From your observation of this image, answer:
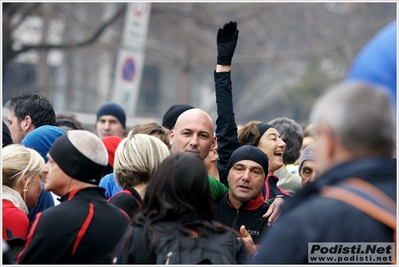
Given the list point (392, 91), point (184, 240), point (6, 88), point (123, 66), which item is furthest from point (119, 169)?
point (6, 88)

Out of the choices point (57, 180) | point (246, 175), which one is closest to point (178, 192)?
point (57, 180)

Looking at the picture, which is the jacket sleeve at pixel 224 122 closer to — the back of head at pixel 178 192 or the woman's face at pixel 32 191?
the woman's face at pixel 32 191

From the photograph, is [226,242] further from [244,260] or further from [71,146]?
[71,146]

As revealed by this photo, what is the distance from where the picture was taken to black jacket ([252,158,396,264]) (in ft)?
8.04

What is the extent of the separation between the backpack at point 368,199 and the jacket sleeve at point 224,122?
10.5ft

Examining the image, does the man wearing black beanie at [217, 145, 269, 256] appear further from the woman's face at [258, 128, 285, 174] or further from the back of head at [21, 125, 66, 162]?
the back of head at [21, 125, 66, 162]

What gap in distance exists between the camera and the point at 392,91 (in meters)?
2.83

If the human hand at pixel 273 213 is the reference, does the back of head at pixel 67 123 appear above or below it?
above

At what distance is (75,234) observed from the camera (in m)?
3.74

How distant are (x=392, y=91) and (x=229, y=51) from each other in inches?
114

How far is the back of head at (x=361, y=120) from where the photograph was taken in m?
2.46

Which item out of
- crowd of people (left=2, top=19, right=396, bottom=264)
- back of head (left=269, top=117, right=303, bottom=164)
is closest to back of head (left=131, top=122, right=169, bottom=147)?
crowd of people (left=2, top=19, right=396, bottom=264)

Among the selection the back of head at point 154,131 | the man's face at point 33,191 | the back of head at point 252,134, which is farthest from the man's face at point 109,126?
the man's face at point 33,191

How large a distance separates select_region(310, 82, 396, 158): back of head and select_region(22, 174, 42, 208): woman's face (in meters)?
2.63
